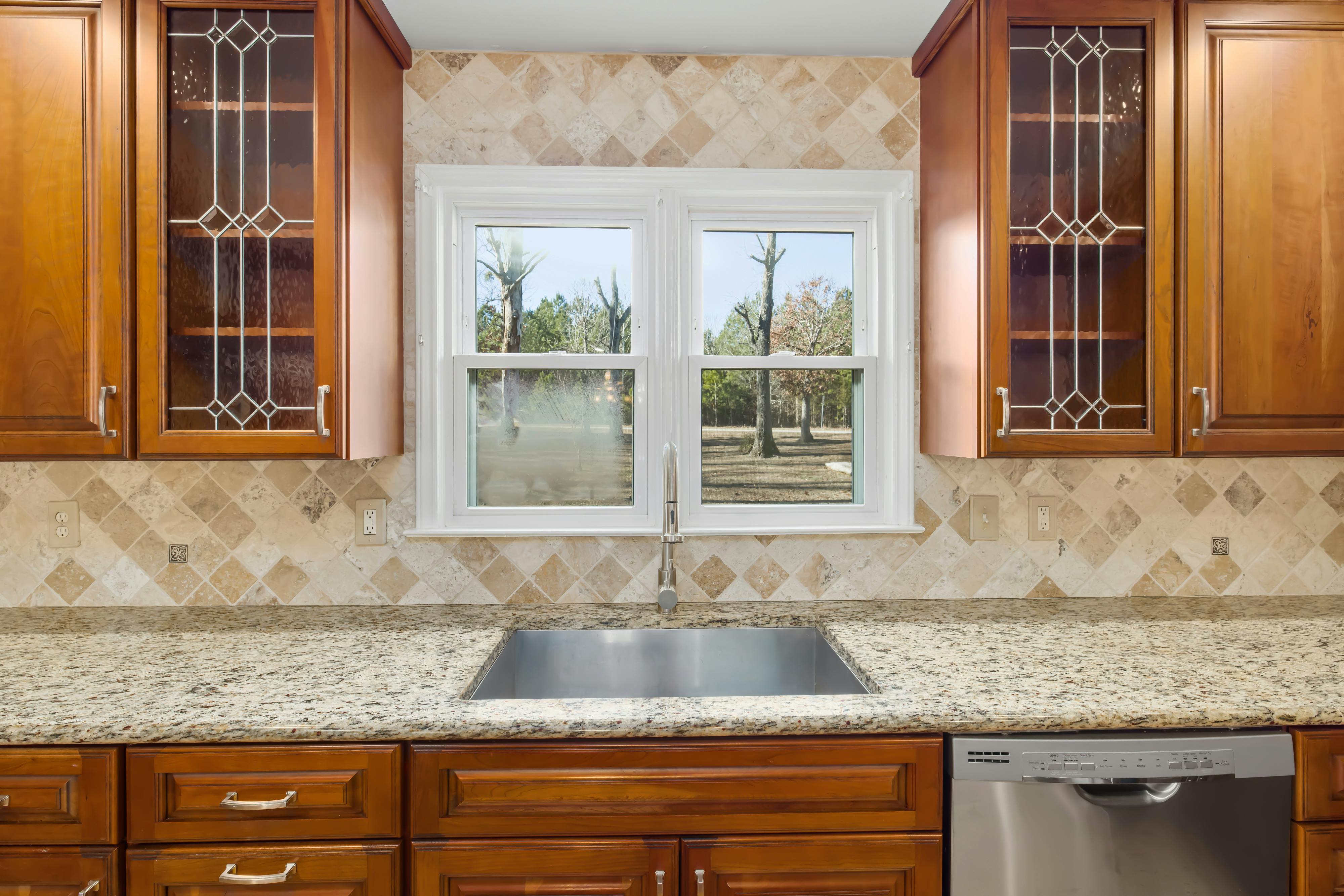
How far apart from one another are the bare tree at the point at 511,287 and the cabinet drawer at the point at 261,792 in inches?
38.9

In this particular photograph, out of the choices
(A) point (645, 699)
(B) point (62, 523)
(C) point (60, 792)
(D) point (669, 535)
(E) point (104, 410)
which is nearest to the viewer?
(C) point (60, 792)

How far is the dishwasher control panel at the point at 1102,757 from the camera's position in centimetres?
118

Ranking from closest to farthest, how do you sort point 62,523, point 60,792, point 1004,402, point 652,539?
point 60,792 < point 1004,402 < point 62,523 < point 652,539

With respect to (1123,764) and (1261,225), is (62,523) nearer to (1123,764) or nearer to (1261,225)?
(1123,764)

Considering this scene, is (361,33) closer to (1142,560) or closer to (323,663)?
(323,663)

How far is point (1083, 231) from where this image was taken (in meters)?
1.61

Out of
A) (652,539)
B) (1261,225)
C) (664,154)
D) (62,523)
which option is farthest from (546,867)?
(1261,225)

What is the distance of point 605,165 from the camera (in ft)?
6.31

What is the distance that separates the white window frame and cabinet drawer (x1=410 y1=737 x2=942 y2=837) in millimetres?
765

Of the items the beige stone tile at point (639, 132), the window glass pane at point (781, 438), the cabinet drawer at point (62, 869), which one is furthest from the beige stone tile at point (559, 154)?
the cabinet drawer at point (62, 869)

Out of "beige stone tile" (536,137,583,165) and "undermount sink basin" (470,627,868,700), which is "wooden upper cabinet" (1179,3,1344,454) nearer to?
"undermount sink basin" (470,627,868,700)

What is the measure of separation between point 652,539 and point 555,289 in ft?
2.44

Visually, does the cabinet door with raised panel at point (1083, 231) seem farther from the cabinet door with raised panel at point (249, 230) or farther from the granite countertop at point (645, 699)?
the cabinet door with raised panel at point (249, 230)

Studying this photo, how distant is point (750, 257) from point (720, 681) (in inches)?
45.4
